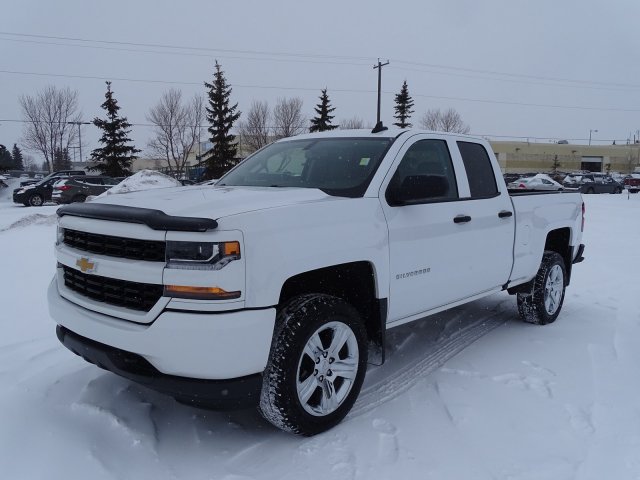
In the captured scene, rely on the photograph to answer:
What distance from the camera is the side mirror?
138 inches

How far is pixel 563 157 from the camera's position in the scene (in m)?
91.8

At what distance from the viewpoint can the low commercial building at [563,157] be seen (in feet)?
285

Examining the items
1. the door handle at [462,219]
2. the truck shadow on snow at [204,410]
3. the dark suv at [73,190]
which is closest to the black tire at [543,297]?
the truck shadow on snow at [204,410]

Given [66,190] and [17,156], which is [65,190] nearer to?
[66,190]

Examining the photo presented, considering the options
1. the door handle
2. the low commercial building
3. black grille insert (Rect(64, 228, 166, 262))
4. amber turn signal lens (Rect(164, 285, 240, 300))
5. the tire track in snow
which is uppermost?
the low commercial building

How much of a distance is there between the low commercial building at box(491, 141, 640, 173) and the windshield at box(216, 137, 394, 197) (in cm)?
8499

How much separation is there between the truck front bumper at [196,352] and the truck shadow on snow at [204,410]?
54 centimetres

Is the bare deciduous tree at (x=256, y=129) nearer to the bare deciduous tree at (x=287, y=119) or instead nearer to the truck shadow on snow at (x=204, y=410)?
the bare deciduous tree at (x=287, y=119)

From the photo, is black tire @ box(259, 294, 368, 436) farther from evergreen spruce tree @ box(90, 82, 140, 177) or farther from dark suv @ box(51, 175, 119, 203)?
evergreen spruce tree @ box(90, 82, 140, 177)

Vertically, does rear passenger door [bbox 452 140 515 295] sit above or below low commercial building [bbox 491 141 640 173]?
below

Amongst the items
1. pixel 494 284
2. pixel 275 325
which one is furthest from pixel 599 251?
pixel 275 325

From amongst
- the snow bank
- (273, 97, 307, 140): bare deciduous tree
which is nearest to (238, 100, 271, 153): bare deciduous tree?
(273, 97, 307, 140): bare deciduous tree

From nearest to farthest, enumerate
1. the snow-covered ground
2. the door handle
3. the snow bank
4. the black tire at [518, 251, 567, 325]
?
1. the snow-covered ground
2. the door handle
3. the black tire at [518, 251, 567, 325]
4. the snow bank

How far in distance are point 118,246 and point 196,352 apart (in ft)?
2.57
